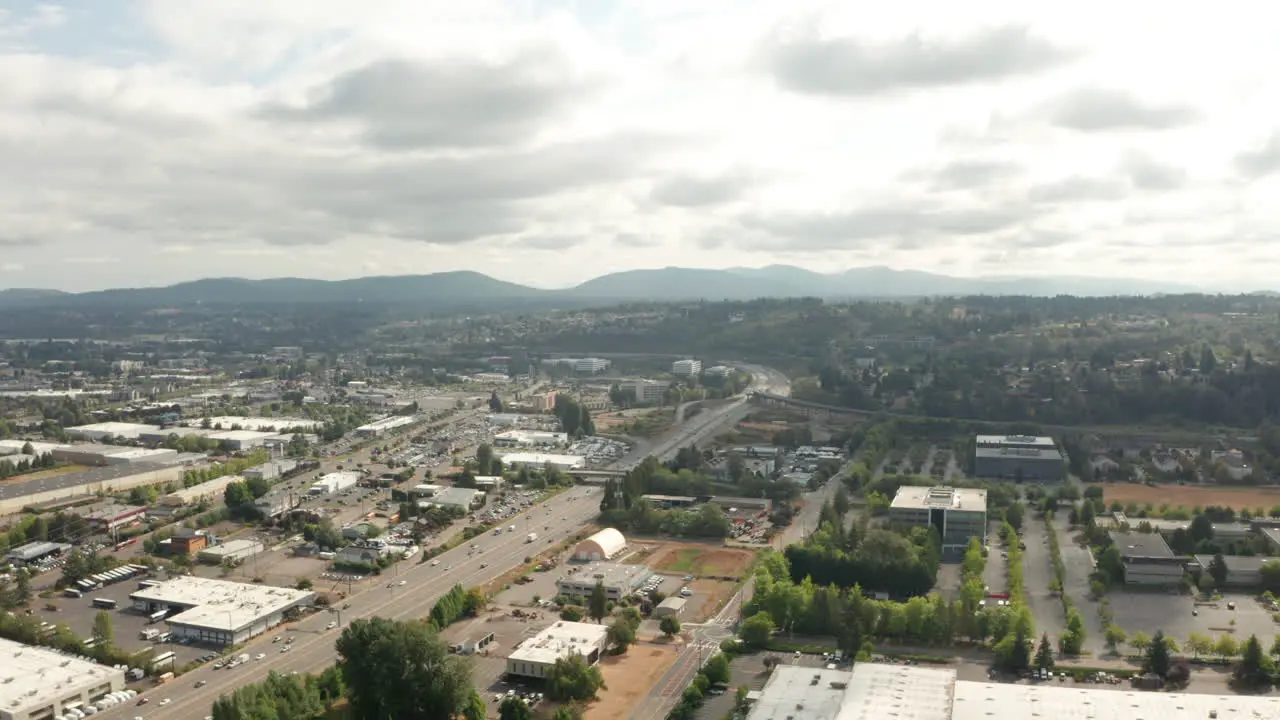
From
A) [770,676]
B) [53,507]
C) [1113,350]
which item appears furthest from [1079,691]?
[1113,350]

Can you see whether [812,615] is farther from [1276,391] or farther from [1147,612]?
[1276,391]

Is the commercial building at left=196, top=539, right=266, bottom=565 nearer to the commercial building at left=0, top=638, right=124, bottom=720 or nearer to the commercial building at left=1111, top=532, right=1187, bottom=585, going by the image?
the commercial building at left=0, top=638, right=124, bottom=720

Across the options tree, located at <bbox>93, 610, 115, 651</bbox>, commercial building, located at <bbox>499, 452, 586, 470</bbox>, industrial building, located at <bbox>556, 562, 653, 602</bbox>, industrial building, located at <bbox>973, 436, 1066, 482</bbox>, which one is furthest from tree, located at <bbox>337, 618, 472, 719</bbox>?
industrial building, located at <bbox>973, 436, 1066, 482</bbox>

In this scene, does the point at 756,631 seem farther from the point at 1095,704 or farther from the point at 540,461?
the point at 540,461

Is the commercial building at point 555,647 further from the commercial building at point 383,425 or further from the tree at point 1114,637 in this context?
the commercial building at point 383,425

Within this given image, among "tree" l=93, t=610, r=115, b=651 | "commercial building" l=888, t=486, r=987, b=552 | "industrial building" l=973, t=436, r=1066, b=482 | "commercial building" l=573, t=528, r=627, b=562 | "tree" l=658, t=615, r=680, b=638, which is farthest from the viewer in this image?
"industrial building" l=973, t=436, r=1066, b=482
